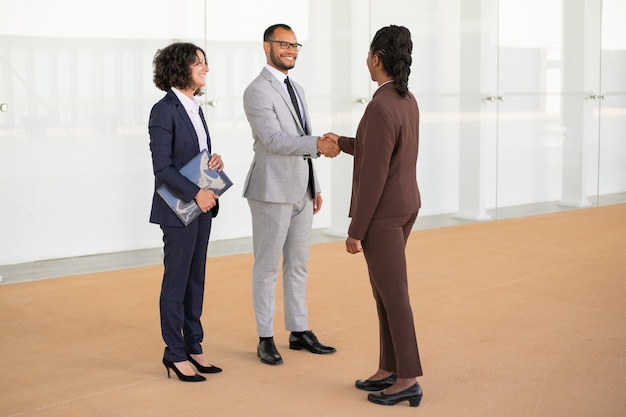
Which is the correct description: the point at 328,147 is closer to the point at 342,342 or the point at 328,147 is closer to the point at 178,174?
the point at 178,174

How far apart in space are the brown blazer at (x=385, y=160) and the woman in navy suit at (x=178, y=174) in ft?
2.28

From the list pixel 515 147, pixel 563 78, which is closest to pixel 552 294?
pixel 515 147

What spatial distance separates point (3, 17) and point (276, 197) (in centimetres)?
284

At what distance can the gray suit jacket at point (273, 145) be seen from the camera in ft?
13.9

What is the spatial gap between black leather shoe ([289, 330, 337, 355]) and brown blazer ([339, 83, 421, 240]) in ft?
3.25

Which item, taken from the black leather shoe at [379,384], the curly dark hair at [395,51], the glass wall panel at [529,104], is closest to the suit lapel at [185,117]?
the curly dark hair at [395,51]

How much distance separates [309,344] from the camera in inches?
177

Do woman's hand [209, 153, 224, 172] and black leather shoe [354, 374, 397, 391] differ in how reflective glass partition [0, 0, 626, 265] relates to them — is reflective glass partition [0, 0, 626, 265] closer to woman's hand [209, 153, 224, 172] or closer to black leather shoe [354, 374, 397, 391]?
woman's hand [209, 153, 224, 172]

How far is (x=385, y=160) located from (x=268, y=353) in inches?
49.1

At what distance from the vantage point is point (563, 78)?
1008 centimetres

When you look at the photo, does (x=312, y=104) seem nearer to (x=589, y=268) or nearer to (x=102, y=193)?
(x=102, y=193)

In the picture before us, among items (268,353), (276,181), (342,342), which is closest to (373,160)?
(276,181)

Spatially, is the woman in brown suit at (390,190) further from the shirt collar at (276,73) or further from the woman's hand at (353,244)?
the shirt collar at (276,73)

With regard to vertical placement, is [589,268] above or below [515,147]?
below
